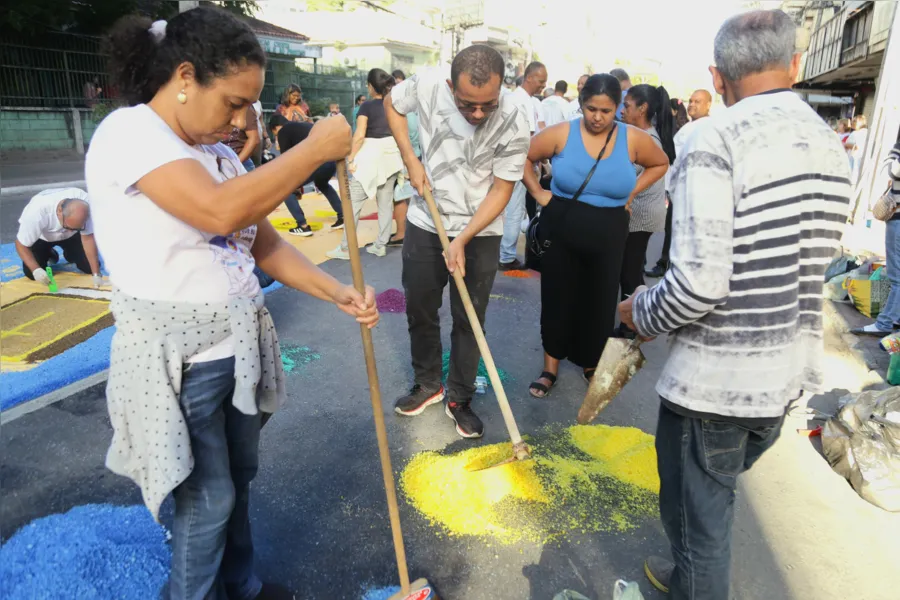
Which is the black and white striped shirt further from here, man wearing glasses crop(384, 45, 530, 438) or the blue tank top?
the blue tank top

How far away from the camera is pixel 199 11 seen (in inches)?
57.4

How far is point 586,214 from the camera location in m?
3.58

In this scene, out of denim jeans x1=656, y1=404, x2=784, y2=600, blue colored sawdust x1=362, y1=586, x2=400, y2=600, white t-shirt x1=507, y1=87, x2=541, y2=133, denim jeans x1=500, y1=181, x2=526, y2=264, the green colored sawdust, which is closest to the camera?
denim jeans x1=656, y1=404, x2=784, y2=600

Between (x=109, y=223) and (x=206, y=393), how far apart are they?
1.66ft

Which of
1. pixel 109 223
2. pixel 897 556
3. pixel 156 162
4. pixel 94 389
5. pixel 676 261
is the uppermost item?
pixel 156 162

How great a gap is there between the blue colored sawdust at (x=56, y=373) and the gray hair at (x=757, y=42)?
12.9ft

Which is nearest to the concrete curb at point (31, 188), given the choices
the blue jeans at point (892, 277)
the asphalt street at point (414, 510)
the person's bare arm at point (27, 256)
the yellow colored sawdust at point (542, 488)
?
the person's bare arm at point (27, 256)

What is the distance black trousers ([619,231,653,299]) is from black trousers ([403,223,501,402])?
1.73 m

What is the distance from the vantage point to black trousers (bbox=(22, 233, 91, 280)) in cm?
557

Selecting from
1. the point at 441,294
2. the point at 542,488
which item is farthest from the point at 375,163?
the point at 542,488

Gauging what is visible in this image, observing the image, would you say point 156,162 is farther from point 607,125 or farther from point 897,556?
point 897,556

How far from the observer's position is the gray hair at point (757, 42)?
5.14 feet

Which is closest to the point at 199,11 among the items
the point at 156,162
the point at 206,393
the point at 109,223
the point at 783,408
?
the point at 156,162

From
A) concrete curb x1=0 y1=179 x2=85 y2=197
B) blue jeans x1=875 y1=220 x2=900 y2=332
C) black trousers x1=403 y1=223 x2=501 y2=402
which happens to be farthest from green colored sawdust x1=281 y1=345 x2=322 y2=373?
concrete curb x1=0 y1=179 x2=85 y2=197
